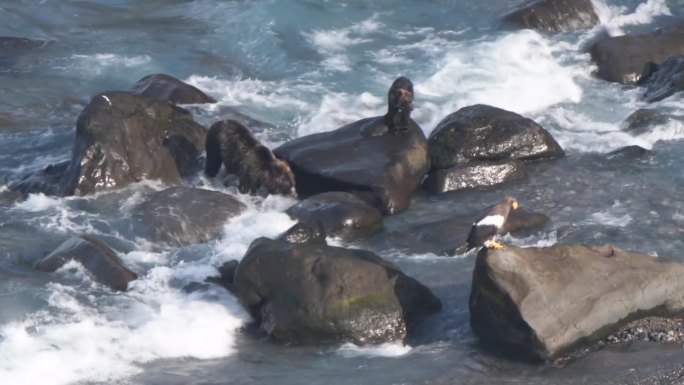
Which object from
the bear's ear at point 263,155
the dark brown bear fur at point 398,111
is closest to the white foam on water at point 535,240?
the dark brown bear fur at point 398,111

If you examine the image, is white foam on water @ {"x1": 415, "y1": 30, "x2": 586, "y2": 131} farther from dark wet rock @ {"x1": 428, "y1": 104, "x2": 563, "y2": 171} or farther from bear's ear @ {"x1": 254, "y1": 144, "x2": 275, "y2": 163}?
bear's ear @ {"x1": 254, "y1": 144, "x2": 275, "y2": 163}

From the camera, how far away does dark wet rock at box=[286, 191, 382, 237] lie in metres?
14.4

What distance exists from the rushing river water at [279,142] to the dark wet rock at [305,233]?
2.46 feet

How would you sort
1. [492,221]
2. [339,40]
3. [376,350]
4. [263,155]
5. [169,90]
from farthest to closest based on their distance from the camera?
1. [339,40]
2. [169,90]
3. [263,155]
4. [492,221]
5. [376,350]

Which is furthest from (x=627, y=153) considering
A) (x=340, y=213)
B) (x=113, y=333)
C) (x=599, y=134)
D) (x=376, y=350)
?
(x=113, y=333)

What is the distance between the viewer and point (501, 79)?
20344 mm

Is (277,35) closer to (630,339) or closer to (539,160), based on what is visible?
(539,160)

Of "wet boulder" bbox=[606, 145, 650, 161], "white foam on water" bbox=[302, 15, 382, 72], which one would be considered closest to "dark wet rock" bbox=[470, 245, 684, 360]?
"wet boulder" bbox=[606, 145, 650, 161]

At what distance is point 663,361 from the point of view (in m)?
10.7

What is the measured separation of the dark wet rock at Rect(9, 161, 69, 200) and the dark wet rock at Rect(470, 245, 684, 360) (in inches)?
248

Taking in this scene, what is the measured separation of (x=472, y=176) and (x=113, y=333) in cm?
591

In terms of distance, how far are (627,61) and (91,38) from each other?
9.26 m

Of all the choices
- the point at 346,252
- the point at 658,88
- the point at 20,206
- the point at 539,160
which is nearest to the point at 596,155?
the point at 539,160

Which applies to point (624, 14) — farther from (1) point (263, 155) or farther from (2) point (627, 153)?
(1) point (263, 155)
